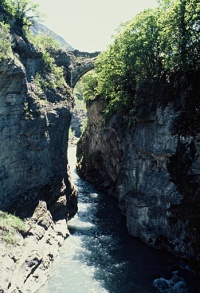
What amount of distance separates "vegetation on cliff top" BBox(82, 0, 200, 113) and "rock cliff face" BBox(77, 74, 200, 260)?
2796 millimetres

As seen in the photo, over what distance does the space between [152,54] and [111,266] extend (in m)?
21.7

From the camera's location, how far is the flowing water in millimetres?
23922

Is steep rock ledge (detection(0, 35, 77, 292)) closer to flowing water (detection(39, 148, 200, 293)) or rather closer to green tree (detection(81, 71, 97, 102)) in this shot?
flowing water (detection(39, 148, 200, 293))

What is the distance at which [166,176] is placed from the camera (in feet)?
98.2

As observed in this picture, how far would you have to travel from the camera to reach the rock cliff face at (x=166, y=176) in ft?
92.4

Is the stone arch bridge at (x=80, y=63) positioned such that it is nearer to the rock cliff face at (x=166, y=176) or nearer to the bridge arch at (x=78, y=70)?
the bridge arch at (x=78, y=70)

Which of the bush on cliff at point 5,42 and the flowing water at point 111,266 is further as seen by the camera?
the bush on cliff at point 5,42

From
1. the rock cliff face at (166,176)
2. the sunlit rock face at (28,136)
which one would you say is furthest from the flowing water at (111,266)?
the sunlit rock face at (28,136)

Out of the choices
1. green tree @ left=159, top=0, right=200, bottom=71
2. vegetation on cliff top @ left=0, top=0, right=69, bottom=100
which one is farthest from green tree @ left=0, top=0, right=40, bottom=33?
green tree @ left=159, top=0, right=200, bottom=71

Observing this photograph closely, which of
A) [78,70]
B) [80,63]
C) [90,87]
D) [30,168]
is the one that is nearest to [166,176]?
[30,168]

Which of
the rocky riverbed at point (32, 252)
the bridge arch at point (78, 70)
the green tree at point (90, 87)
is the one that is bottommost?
the rocky riverbed at point (32, 252)

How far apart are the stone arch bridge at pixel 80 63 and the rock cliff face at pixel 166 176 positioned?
16.6m

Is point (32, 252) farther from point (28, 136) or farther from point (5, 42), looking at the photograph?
point (5, 42)

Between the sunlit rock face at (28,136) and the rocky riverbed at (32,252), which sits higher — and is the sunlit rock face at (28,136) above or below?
above
